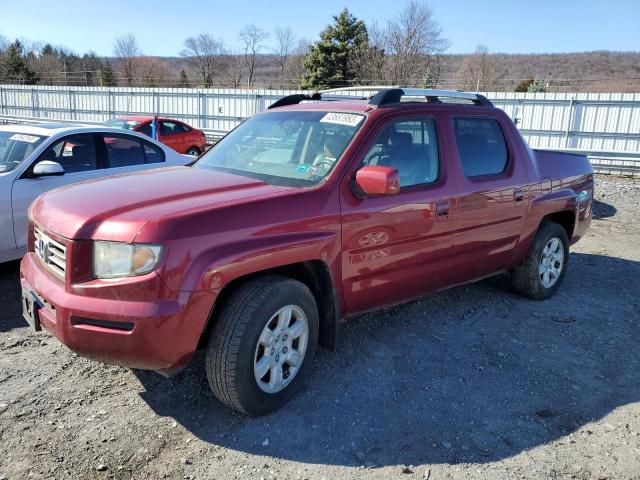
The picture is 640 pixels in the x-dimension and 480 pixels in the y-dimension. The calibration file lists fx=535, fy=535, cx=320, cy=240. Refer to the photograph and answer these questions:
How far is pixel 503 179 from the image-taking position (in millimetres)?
4566

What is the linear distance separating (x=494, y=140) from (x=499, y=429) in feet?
8.38

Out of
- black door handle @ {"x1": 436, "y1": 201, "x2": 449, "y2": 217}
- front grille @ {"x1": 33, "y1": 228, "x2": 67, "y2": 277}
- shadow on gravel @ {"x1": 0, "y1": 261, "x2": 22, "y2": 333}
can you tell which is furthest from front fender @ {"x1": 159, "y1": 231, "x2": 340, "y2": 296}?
shadow on gravel @ {"x1": 0, "y1": 261, "x2": 22, "y2": 333}

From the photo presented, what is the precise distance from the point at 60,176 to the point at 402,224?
398 cm

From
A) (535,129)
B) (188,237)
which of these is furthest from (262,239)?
(535,129)

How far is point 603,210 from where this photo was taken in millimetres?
10305

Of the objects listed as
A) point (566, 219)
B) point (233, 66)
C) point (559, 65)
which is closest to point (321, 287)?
point (566, 219)

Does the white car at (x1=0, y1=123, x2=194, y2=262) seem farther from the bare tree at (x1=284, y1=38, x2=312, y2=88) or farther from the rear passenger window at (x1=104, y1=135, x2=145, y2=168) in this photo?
the bare tree at (x1=284, y1=38, x2=312, y2=88)

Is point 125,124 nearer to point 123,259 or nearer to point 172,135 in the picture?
point 172,135

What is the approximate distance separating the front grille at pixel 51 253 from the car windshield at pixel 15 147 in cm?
278

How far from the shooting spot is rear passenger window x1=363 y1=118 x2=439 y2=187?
3723 mm

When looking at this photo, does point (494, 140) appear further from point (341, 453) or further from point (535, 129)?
point (535, 129)

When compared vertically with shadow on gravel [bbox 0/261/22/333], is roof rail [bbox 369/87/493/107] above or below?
above

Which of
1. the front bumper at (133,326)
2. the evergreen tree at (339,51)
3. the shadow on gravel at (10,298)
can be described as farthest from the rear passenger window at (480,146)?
the evergreen tree at (339,51)

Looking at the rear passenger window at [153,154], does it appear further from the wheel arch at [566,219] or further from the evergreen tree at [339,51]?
the evergreen tree at [339,51]
